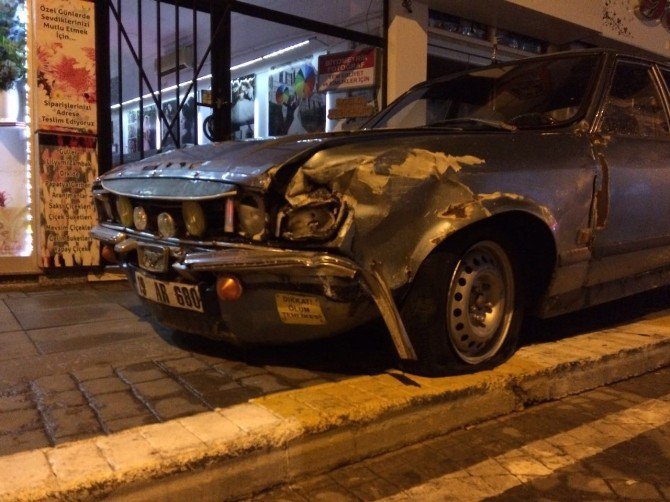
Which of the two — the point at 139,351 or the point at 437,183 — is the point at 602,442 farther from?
the point at 139,351

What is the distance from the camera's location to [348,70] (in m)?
8.27

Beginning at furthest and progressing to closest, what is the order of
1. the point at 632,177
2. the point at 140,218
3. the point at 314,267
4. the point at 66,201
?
the point at 66,201
the point at 632,177
the point at 140,218
the point at 314,267

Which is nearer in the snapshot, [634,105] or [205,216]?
[205,216]

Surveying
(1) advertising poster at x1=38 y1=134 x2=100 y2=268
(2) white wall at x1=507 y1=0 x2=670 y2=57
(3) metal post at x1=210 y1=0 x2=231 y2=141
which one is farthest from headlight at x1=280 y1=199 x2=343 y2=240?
(2) white wall at x1=507 y1=0 x2=670 y2=57

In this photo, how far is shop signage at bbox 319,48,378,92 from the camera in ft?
26.8

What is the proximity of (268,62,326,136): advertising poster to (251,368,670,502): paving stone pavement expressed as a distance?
6.01 metres

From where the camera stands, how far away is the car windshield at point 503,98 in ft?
13.0

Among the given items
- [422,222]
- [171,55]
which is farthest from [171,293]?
[171,55]

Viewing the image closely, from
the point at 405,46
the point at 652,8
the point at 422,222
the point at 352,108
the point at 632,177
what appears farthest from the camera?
the point at 652,8

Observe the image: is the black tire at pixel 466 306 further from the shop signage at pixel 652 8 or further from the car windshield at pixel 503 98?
the shop signage at pixel 652 8

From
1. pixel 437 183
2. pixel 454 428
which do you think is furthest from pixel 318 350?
pixel 437 183

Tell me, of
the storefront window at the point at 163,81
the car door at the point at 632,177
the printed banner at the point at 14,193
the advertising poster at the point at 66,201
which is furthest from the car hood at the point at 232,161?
the storefront window at the point at 163,81

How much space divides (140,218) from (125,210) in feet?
0.68

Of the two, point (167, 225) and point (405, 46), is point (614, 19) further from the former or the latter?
point (167, 225)
